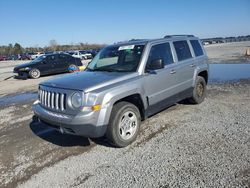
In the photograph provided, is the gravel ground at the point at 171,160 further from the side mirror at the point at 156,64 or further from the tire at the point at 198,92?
the side mirror at the point at 156,64

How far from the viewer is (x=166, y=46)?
557 centimetres

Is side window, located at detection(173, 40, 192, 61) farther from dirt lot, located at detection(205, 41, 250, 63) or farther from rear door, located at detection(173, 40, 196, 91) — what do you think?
dirt lot, located at detection(205, 41, 250, 63)

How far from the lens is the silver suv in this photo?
13.1 feet

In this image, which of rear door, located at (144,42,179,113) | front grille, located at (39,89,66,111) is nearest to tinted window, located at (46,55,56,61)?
front grille, located at (39,89,66,111)

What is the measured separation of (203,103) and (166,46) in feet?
7.83

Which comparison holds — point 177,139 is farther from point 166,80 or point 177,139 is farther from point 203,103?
point 203,103

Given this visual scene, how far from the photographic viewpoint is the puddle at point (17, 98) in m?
9.19

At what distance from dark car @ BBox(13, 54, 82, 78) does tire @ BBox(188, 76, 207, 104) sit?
12.1 metres

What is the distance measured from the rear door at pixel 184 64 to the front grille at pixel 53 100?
2.81m

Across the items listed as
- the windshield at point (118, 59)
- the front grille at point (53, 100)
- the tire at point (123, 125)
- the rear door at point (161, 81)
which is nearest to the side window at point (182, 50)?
the rear door at point (161, 81)

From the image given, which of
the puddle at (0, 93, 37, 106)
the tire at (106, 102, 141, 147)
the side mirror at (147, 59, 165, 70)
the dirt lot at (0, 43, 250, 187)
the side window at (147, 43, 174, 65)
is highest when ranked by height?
the side window at (147, 43, 174, 65)

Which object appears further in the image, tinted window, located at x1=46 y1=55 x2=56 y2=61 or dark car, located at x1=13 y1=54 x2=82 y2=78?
tinted window, located at x1=46 y1=55 x2=56 y2=61

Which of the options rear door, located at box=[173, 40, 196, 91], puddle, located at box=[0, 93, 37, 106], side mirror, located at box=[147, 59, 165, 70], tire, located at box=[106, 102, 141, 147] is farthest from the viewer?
puddle, located at box=[0, 93, 37, 106]

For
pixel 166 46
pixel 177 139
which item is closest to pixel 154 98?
pixel 177 139
